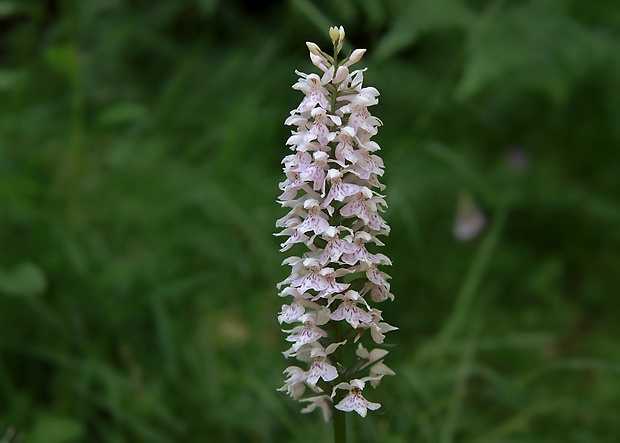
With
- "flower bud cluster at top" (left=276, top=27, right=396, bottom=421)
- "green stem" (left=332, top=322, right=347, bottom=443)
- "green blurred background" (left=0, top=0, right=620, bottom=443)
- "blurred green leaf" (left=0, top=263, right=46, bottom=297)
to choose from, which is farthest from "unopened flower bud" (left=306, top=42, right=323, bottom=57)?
"blurred green leaf" (left=0, top=263, right=46, bottom=297)

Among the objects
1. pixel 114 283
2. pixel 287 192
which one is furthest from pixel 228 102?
pixel 287 192

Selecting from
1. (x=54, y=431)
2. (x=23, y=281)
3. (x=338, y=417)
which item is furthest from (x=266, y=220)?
(x=338, y=417)

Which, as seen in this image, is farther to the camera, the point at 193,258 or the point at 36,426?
the point at 193,258

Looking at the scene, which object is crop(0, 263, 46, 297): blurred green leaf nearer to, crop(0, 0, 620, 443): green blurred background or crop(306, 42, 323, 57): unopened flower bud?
crop(0, 0, 620, 443): green blurred background

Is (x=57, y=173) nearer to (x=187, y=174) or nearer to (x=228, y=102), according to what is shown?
(x=187, y=174)

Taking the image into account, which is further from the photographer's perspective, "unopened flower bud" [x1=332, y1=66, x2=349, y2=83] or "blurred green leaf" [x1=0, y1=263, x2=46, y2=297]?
"blurred green leaf" [x1=0, y1=263, x2=46, y2=297]

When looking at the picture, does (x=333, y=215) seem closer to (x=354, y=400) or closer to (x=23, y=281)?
(x=354, y=400)

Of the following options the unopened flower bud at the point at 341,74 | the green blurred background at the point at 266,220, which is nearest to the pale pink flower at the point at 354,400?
the unopened flower bud at the point at 341,74
